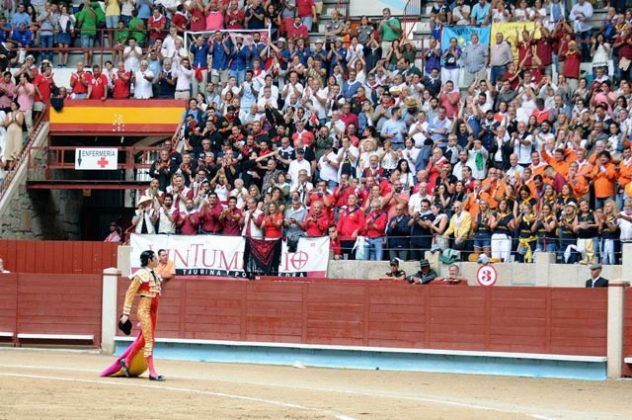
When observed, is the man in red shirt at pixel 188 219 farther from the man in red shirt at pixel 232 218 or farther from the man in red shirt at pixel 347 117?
the man in red shirt at pixel 347 117

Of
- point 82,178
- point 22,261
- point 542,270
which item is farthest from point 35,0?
point 542,270

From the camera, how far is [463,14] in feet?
84.6

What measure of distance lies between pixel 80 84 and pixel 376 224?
8.64 metres

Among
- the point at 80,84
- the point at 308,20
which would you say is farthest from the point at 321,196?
the point at 80,84

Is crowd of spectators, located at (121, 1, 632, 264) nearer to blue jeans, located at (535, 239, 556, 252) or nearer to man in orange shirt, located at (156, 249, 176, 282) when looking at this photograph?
blue jeans, located at (535, 239, 556, 252)

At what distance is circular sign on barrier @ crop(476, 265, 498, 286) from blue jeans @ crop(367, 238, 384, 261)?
1666 mm

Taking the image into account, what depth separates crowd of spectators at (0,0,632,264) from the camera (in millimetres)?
20609

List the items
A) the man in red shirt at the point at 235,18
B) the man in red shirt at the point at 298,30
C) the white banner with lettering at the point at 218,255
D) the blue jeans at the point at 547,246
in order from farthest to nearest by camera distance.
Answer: the man in red shirt at the point at 235,18
the man in red shirt at the point at 298,30
the white banner with lettering at the point at 218,255
the blue jeans at the point at 547,246

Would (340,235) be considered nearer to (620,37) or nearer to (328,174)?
(328,174)

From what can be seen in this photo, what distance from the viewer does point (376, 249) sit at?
21.5m

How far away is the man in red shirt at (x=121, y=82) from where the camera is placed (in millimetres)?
27578

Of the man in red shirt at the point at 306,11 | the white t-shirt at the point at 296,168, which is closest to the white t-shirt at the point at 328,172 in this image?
the white t-shirt at the point at 296,168

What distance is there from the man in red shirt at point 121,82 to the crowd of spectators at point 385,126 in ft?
0.13

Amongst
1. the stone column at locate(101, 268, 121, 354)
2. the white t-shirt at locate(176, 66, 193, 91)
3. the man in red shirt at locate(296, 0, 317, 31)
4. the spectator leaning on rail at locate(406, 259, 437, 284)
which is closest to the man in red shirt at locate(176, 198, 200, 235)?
the stone column at locate(101, 268, 121, 354)
